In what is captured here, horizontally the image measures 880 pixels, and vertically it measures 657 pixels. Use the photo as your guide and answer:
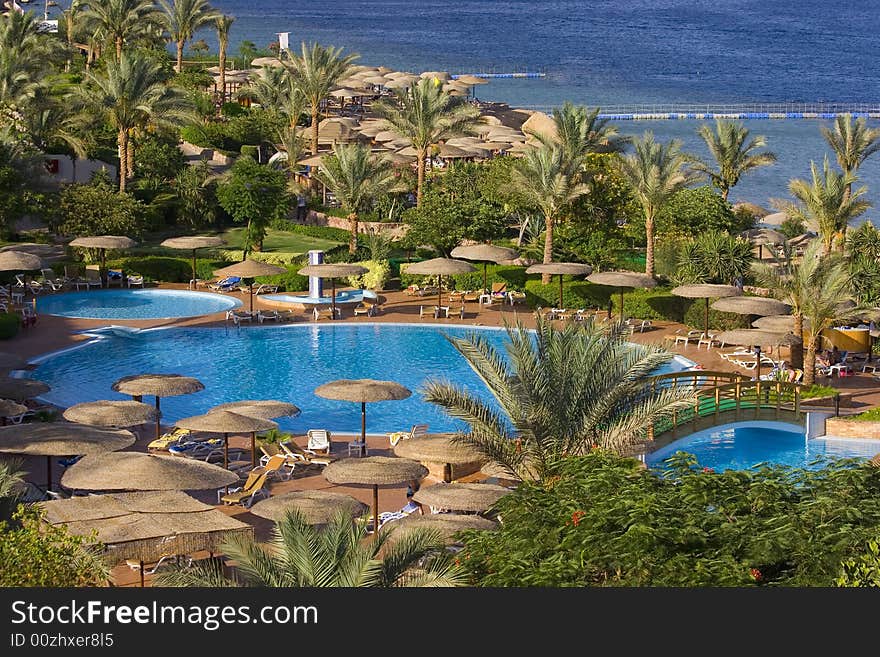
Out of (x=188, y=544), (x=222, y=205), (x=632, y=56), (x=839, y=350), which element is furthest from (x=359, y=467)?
(x=632, y=56)

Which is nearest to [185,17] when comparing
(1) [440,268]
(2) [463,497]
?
(1) [440,268]

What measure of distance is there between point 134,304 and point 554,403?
71.8ft

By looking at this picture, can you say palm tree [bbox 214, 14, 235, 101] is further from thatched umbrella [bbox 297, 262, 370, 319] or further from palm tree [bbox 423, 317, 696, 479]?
palm tree [bbox 423, 317, 696, 479]

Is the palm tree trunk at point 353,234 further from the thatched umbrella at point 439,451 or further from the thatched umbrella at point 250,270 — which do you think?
the thatched umbrella at point 439,451

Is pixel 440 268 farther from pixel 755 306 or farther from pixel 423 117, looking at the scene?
pixel 423 117

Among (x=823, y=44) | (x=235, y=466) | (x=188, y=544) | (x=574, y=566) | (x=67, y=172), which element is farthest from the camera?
(x=823, y=44)

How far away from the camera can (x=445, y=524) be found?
1764cm

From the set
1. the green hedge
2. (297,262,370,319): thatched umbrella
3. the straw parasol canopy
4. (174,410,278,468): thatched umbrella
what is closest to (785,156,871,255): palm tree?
(297,262,370,319): thatched umbrella

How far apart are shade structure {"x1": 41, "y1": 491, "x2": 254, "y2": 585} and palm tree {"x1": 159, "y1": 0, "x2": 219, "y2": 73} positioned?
5513 centimetres

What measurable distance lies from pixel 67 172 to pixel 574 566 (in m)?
40.1

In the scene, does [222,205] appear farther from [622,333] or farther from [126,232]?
[622,333]

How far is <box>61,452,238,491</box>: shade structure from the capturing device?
62.1 ft

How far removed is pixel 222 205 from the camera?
45.0 m

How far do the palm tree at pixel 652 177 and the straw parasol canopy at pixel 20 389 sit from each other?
19449mm
